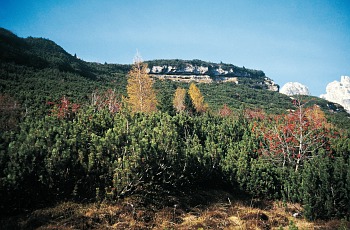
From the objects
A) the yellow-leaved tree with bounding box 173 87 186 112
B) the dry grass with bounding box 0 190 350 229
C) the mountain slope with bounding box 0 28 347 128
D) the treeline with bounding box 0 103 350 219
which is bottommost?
the dry grass with bounding box 0 190 350 229

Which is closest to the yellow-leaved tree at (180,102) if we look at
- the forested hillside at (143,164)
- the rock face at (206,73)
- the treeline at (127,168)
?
the forested hillside at (143,164)

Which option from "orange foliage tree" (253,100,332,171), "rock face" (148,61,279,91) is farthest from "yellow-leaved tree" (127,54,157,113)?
"rock face" (148,61,279,91)

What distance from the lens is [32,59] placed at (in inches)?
2185

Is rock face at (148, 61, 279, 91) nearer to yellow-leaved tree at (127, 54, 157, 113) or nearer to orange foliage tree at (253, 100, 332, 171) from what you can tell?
yellow-leaved tree at (127, 54, 157, 113)

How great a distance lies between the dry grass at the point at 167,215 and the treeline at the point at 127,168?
0.41 meters

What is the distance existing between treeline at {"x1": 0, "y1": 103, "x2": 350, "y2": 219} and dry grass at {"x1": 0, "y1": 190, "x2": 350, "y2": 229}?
16.0 inches

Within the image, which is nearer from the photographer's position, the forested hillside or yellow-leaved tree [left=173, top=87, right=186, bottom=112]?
the forested hillside

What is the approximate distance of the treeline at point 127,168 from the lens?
20.8 feet

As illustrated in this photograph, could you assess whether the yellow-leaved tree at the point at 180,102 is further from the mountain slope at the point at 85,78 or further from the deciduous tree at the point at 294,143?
the deciduous tree at the point at 294,143

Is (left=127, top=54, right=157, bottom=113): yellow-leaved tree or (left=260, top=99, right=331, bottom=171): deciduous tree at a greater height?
(left=127, top=54, right=157, bottom=113): yellow-leaved tree

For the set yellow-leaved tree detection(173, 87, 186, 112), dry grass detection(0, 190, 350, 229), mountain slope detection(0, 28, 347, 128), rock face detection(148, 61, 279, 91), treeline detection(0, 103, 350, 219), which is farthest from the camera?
rock face detection(148, 61, 279, 91)

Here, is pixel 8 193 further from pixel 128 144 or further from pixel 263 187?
pixel 263 187

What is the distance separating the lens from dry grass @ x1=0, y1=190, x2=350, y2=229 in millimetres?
5914

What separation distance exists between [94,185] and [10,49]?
206 feet
